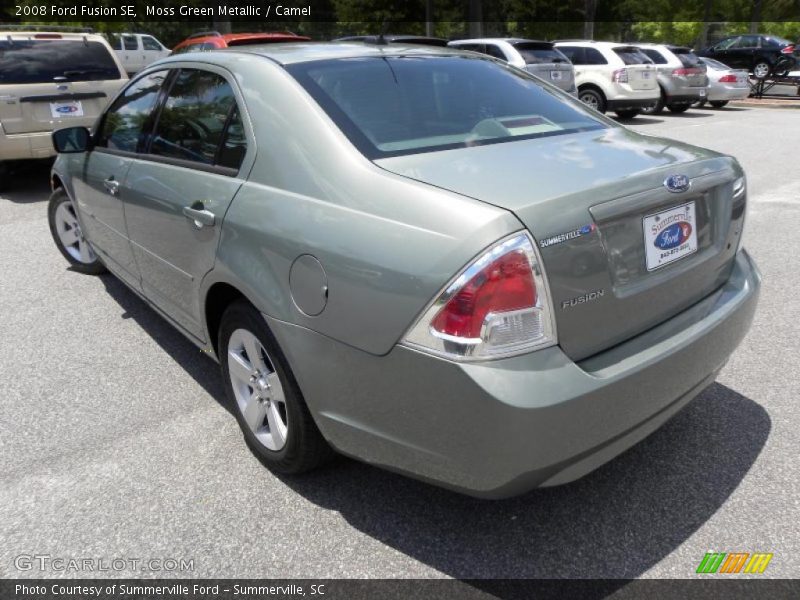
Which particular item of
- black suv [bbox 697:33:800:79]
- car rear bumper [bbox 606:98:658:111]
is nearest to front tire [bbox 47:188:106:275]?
car rear bumper [bbox 606:98:658:111]

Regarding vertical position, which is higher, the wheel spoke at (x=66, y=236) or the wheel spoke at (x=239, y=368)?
the wheel spoke at (x=66, y=236)

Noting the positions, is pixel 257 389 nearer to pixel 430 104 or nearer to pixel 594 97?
pixel 430 104

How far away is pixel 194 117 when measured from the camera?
3227mm

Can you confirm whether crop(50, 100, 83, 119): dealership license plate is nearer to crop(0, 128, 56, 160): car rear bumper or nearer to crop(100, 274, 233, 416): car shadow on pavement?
crop(0, 128, 56, 160): car rear bumper

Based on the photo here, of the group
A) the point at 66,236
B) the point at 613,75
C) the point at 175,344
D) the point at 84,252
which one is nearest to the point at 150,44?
the point at 613,75

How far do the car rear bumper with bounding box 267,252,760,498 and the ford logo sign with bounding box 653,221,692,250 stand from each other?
272mm

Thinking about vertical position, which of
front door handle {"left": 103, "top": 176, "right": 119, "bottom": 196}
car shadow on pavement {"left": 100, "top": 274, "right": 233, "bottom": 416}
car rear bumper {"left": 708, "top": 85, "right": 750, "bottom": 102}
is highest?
car rear bumper {"left": 708, "top": 85, "right": 750, "bottom": 102}

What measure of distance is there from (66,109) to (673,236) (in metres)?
7.71

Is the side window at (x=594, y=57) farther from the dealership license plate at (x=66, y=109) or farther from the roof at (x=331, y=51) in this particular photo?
the roof at (x=331, y=51)

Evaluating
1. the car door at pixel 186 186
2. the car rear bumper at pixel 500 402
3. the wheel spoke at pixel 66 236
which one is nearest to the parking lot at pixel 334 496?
the car rear bumper at pixel 500 402

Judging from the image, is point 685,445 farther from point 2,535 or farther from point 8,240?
point 8,240

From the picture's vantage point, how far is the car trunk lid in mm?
2047

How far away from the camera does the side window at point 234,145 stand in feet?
9.15

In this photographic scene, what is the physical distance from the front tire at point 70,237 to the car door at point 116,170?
29.8 inches
